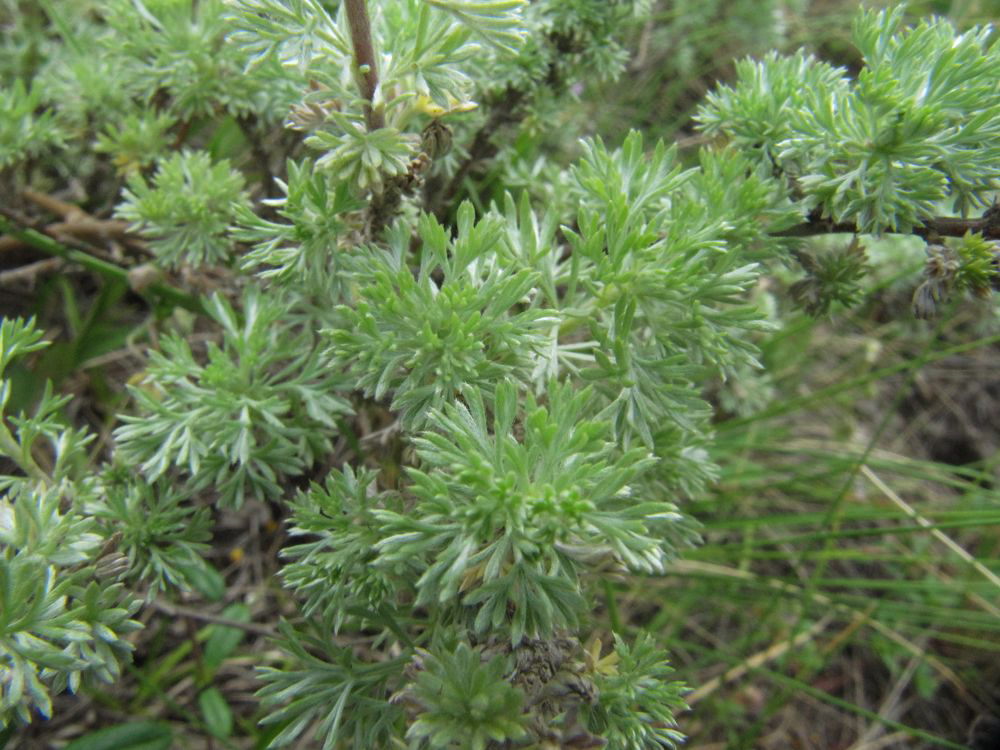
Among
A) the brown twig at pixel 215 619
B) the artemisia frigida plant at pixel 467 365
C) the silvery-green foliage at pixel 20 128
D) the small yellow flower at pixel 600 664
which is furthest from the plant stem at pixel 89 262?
the small yellow flower at pixel 600 664

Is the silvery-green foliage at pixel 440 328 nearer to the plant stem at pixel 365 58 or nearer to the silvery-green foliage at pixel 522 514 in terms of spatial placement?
the silvery-green foliage at pixel 522 514

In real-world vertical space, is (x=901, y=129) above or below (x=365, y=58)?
above

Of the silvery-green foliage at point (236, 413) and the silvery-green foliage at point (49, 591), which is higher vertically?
the silvery-green foliage at point (236, 413)

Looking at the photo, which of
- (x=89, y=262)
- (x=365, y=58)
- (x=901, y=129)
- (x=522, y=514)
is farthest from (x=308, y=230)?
(x=901, y=129)

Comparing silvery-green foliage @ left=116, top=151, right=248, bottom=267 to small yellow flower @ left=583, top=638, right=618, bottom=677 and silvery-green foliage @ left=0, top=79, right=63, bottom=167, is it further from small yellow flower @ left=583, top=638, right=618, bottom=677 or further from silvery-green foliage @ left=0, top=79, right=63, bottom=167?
small yellow flower @ left=583, top=638, right=618, bottom=677

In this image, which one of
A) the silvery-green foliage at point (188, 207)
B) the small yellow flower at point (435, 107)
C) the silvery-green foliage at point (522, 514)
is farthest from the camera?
the silvery-green foliage at point (188, 207)

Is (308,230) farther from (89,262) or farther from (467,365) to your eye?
(89,262)

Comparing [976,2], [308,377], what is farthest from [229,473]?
[976,2]

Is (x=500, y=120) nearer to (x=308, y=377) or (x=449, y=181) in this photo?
(x=449, y=181)
